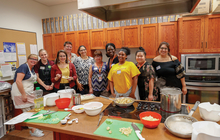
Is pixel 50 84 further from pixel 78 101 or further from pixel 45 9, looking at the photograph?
pixel 45 9

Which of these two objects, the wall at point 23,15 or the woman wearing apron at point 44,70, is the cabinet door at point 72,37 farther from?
the woman wearing apron at point 44,70

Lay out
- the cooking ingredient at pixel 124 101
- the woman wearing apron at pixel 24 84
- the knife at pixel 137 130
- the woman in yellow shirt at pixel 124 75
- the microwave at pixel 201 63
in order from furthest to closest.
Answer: the microwave at pixel 201 63 → the woman wearing apron at pixel 24 84 → the woman in yellow shirt at pixel 124 75 → the cooking ingredient at pixel 124 101 → the knife at pixel 137 130

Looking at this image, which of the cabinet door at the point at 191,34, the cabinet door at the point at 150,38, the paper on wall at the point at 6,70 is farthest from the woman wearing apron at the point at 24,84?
the cabinet door at the point at 191,34

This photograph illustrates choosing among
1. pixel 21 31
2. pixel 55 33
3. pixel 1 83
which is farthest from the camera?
pixel 55 33

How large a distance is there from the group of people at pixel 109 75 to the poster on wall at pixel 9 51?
1177 mm

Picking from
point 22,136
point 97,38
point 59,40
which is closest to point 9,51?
point 59,40

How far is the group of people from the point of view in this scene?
6.96ft

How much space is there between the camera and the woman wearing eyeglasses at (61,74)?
8.25 feet

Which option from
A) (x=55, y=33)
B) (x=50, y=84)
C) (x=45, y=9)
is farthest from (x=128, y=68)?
(x=45, y=9)

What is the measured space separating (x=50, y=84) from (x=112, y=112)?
1879 millimetres

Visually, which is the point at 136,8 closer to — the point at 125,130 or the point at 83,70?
the point at 125,130

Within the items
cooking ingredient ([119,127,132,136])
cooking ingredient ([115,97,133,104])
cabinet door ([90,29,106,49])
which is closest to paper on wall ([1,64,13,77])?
cabinet door ([90,29,106,49])

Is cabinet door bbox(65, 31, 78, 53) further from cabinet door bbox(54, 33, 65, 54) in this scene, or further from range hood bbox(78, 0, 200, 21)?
range hood bbox(78, 0, 200, 21)

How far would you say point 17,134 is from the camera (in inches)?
113
